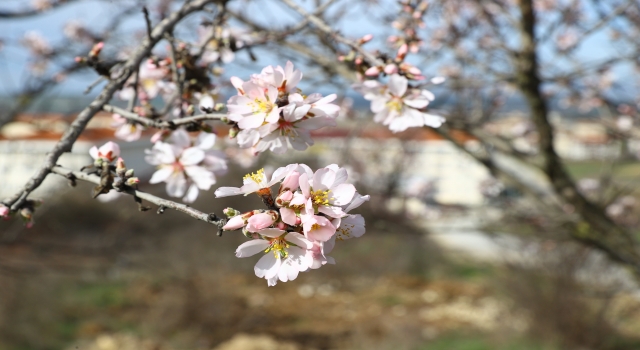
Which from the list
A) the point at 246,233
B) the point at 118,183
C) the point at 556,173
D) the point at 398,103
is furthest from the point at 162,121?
the point at 556,173

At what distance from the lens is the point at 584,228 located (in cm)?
261

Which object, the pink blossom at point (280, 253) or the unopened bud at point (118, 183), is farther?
the unopened bud at point (118, 183)

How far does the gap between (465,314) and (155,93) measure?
7.77 m

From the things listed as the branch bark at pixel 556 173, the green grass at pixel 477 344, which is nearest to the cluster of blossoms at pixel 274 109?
the branch bark at pixel 556 173

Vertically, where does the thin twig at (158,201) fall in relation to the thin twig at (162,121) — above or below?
below

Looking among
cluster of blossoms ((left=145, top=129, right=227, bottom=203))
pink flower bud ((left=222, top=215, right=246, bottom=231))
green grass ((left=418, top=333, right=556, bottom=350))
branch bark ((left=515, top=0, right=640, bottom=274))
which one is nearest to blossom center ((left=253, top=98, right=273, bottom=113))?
pink flower bud ((left=222, top=215, right=246, bottom=231))

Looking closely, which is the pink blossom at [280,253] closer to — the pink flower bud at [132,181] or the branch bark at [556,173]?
the pink flower bud at [132,181]

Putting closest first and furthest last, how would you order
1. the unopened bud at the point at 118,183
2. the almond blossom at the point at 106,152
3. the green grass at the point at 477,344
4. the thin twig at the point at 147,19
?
the unopened bud at the point at 118,183
the almond blossom at the point at 106,152
the thin twig at the point at 147,19
the green grass at the point at 477,344

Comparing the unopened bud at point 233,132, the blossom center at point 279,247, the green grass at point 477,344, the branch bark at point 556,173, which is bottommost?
the blossom center at point 279,247

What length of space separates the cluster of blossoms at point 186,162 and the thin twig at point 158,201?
34cm

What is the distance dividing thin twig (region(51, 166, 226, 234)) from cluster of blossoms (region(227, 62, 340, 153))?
200 mm

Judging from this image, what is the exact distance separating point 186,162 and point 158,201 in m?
0.54

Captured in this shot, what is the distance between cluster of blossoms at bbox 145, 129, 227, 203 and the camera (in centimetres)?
138

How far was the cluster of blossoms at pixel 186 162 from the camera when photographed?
4.51ft
